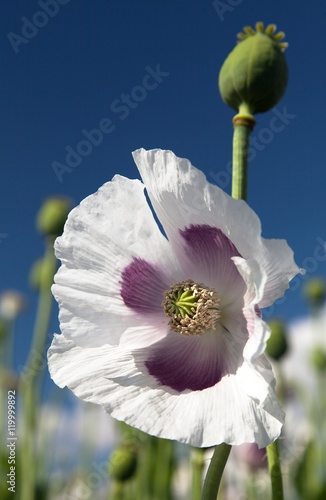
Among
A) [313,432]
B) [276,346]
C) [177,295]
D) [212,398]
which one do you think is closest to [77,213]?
[177,295]

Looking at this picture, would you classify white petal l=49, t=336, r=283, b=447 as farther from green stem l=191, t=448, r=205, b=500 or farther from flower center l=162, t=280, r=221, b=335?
green stem l=191, t=448, r=205, b=500

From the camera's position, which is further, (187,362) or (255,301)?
(187,362)

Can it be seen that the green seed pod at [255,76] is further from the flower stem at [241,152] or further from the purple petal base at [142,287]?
the purple petal base at [142,287]

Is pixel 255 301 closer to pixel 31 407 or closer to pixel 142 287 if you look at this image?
pixel 142 287

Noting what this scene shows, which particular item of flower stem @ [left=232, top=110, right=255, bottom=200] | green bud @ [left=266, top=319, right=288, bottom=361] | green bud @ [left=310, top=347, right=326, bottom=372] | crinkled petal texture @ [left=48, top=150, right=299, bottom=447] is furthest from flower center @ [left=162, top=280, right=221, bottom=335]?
green bud @ [left=310, top=347, right=326, bottom=372]

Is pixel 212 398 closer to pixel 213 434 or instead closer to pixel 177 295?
pixel 213 434

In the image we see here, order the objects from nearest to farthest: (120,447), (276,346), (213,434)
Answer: (213,434)
(120,447)
(276,346)

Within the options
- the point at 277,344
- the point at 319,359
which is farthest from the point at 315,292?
the point at 277,344
